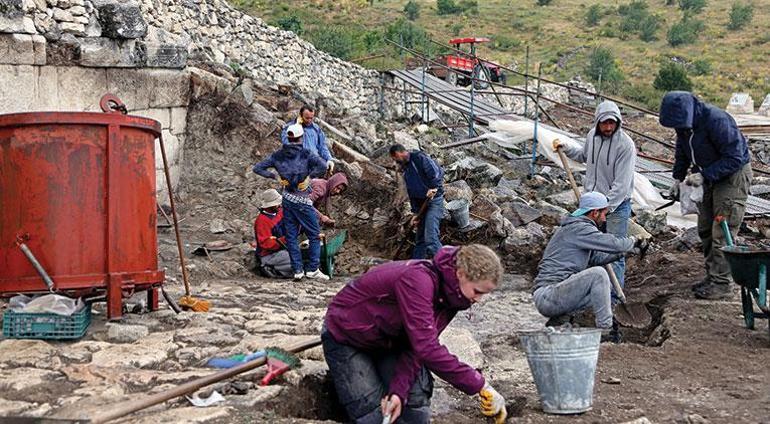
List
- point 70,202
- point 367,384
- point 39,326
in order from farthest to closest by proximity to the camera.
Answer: point 70,202 < point 39,326 < point 367,384

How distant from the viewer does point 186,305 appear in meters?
6.60

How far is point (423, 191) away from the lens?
937 centimetres

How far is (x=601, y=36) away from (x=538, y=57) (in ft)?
22.6

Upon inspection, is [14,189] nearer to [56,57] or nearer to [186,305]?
[186,305]

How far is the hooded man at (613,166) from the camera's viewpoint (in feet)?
23.6

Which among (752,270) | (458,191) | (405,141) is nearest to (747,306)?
(752,270)

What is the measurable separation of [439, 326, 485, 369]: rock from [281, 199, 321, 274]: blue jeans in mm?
3044

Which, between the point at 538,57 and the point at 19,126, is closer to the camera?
the point at 19,126

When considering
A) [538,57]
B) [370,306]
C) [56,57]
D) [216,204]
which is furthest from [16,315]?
[538,57]

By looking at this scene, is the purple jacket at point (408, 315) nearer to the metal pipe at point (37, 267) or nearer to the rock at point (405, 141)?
the metal pipe at point (37, 267)

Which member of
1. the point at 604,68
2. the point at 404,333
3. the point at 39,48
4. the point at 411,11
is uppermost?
the point at 39,48

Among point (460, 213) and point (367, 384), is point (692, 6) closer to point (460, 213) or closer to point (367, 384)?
point (460, 213)

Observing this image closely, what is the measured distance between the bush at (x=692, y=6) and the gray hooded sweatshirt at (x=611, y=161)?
53325 millimetres

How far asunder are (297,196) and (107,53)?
8.99 ft
